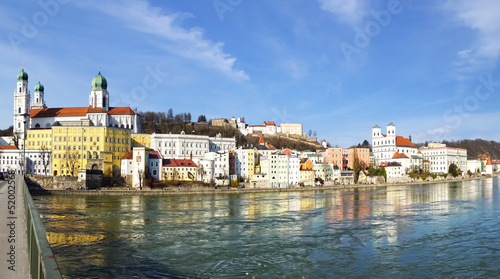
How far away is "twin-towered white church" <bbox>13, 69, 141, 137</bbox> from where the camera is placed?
65.0 m

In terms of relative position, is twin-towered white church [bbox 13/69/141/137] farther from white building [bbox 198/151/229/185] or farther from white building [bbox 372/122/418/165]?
white building [bbox 372/122/418/165]

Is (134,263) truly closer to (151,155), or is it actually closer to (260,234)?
(260,234)

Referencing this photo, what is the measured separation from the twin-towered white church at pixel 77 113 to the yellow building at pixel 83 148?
7.65 metres

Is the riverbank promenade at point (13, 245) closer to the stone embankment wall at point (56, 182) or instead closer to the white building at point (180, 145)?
the stone embankment wall at point (56, 182)

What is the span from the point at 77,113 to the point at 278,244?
57070 mm

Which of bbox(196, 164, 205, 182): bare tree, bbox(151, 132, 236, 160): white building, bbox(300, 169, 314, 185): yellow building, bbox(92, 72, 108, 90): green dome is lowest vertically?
bbox(300, 169, 314, 185): yellow building

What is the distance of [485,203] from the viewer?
1282 inches

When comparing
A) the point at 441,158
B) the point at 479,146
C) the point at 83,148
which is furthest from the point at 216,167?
the point at 479,146

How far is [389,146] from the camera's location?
86.8 meters

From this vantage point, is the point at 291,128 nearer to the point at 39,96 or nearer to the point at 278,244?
the point at 39,96

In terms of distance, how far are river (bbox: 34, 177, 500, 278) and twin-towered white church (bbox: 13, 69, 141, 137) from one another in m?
40.7

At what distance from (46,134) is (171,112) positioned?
48.0 m

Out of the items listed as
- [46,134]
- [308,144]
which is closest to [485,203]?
[46,134]

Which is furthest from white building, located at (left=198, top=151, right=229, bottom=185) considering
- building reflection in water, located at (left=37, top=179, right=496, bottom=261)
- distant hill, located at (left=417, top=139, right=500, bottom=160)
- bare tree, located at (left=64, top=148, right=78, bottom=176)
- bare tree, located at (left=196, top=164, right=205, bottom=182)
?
distant hill, located at (left=417, top=139, right=500, bottom=160)
